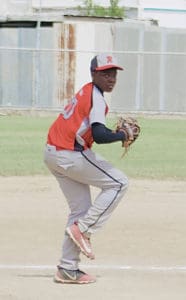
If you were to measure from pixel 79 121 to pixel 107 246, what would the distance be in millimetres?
2092

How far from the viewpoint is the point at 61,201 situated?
37.0ft

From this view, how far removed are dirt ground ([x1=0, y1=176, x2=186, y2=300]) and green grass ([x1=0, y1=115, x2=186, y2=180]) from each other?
1339mm

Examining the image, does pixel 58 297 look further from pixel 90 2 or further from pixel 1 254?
pixel 90 2

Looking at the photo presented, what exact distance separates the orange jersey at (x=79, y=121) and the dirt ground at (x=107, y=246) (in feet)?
3.68

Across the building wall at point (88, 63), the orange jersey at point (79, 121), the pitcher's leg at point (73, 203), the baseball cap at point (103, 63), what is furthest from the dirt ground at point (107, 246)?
the building wall at point (88, 63)

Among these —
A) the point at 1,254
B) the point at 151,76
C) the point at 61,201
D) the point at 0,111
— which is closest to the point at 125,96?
the point at 151,76

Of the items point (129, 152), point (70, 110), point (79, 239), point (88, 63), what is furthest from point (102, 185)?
point (88, 63)

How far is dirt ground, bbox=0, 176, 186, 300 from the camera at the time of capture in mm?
6871

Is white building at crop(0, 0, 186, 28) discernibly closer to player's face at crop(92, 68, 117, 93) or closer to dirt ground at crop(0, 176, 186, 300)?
dirt ground at crop(0, 176, 186, 300)

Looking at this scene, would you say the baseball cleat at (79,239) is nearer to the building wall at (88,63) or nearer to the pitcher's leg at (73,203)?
the pitcher's leg at (73,203)

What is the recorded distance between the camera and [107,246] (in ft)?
28.1

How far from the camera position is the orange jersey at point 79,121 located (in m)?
6.79

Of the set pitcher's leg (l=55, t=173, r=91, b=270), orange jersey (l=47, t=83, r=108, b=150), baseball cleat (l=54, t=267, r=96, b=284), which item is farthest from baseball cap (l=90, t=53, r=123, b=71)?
baseball cleat (l=54, t=267, r=96, b=284)

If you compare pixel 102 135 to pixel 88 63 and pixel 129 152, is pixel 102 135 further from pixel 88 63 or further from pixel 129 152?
pixel 88 63
